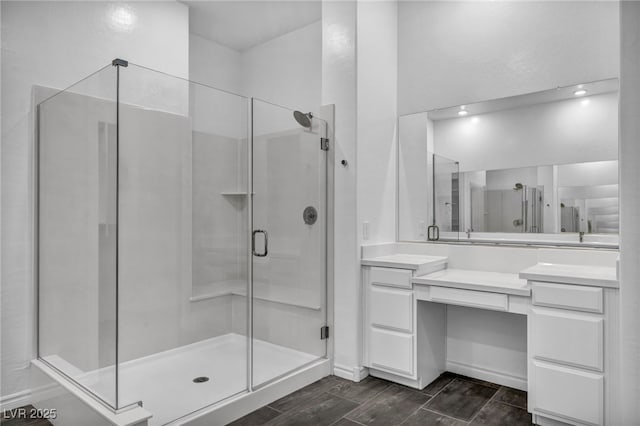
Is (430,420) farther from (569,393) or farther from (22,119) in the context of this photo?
(22,119)

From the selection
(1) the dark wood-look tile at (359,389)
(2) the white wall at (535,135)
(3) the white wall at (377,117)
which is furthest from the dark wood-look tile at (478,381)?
(2) the white wall at (535,135)

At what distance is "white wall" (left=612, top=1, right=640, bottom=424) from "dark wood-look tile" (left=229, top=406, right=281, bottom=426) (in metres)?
1.84

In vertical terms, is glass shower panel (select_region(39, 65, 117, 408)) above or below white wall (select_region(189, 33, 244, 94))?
below

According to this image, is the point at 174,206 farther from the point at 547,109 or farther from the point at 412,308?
the point at 547,109

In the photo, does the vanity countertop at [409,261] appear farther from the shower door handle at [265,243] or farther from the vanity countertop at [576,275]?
the shower door handle at [265,243]

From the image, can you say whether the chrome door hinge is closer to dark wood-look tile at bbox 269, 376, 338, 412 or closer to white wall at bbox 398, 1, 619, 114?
dark wood-look tile at bbox 269, 376, 338, 412

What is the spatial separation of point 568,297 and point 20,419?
3.26 metres

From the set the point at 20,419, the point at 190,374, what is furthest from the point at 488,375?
the point at 20,419

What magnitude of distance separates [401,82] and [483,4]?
813mm

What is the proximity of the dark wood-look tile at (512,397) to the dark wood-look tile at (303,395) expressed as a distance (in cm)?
113

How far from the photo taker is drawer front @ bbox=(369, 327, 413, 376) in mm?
2718

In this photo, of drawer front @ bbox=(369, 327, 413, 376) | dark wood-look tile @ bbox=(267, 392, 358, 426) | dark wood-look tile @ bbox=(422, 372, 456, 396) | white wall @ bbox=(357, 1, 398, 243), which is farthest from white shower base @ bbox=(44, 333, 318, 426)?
white wall @ bbox=(357, 1, 398, 243)

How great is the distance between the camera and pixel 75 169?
2.24 metres

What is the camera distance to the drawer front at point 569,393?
2041 mm
